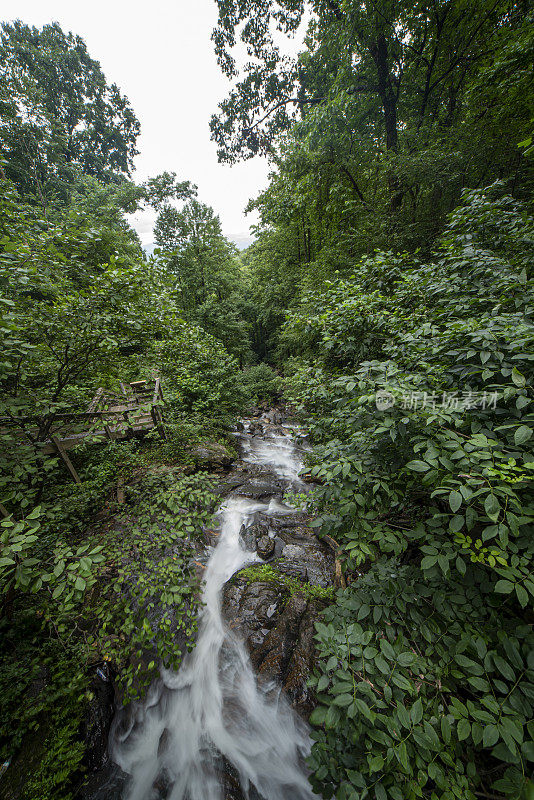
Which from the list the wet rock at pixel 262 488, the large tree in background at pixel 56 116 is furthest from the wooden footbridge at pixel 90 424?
the large tree in background at pixel 56 116

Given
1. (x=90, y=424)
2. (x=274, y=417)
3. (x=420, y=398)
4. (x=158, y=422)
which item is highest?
(x=420, y=398)

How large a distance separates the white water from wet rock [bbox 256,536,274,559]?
123cm

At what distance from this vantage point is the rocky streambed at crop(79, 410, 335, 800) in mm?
2984

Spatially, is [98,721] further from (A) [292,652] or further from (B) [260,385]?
(B) [260,385]

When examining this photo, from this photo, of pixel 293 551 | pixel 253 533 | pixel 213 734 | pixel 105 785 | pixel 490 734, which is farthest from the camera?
pixel 253 533

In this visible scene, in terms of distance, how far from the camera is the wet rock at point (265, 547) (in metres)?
5.13

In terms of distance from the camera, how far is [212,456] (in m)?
7.99

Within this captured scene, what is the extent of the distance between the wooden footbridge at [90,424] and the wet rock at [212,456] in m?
1.13

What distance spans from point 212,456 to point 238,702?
17.1 feet

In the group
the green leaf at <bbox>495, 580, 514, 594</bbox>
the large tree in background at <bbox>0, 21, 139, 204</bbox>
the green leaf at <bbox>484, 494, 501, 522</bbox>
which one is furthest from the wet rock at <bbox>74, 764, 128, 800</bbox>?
the large tree in background at <bbox>0, 21, 139, 204</bbox>

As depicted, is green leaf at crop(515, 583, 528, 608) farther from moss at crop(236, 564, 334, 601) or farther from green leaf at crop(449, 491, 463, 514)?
moss at crop(236, 564, 334, 601)

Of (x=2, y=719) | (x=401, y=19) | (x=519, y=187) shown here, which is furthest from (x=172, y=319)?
(x=401, y=19)

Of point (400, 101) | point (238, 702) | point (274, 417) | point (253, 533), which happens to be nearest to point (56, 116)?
point (400, 101)

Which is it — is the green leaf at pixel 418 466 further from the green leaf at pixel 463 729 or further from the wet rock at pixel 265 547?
the wet rock at pixel 265 547
